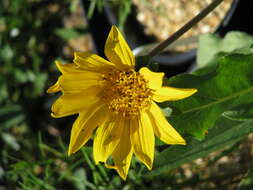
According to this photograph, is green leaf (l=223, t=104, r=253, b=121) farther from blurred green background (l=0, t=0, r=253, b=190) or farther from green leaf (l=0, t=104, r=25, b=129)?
green leaf (l=0, t=104, r=25, b=129)

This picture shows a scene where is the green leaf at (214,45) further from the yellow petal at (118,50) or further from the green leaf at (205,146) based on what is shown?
the yellow petal at (118,50)

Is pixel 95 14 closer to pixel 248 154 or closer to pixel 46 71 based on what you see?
pixel 46 71

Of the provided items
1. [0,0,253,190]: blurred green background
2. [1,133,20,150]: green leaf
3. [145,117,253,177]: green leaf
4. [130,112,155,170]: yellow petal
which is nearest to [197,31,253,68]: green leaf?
[145,117,253,177]: green leaf

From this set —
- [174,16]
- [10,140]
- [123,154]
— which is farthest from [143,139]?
[10,140]

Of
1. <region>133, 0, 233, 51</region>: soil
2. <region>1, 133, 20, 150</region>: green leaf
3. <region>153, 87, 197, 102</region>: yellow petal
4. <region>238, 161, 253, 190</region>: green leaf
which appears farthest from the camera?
<region>1, 133, 20, 150</region>: green leaf

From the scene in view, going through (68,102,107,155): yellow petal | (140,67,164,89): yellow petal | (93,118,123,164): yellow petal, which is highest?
(140,67,164,89): yellow petal

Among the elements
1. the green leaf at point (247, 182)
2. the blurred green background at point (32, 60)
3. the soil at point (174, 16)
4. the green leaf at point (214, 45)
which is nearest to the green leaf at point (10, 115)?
the blurred green background at point (32, 60)

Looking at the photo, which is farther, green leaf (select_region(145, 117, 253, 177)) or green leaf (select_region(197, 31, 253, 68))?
green leaf (select_region(197, 31, 253, 68))
